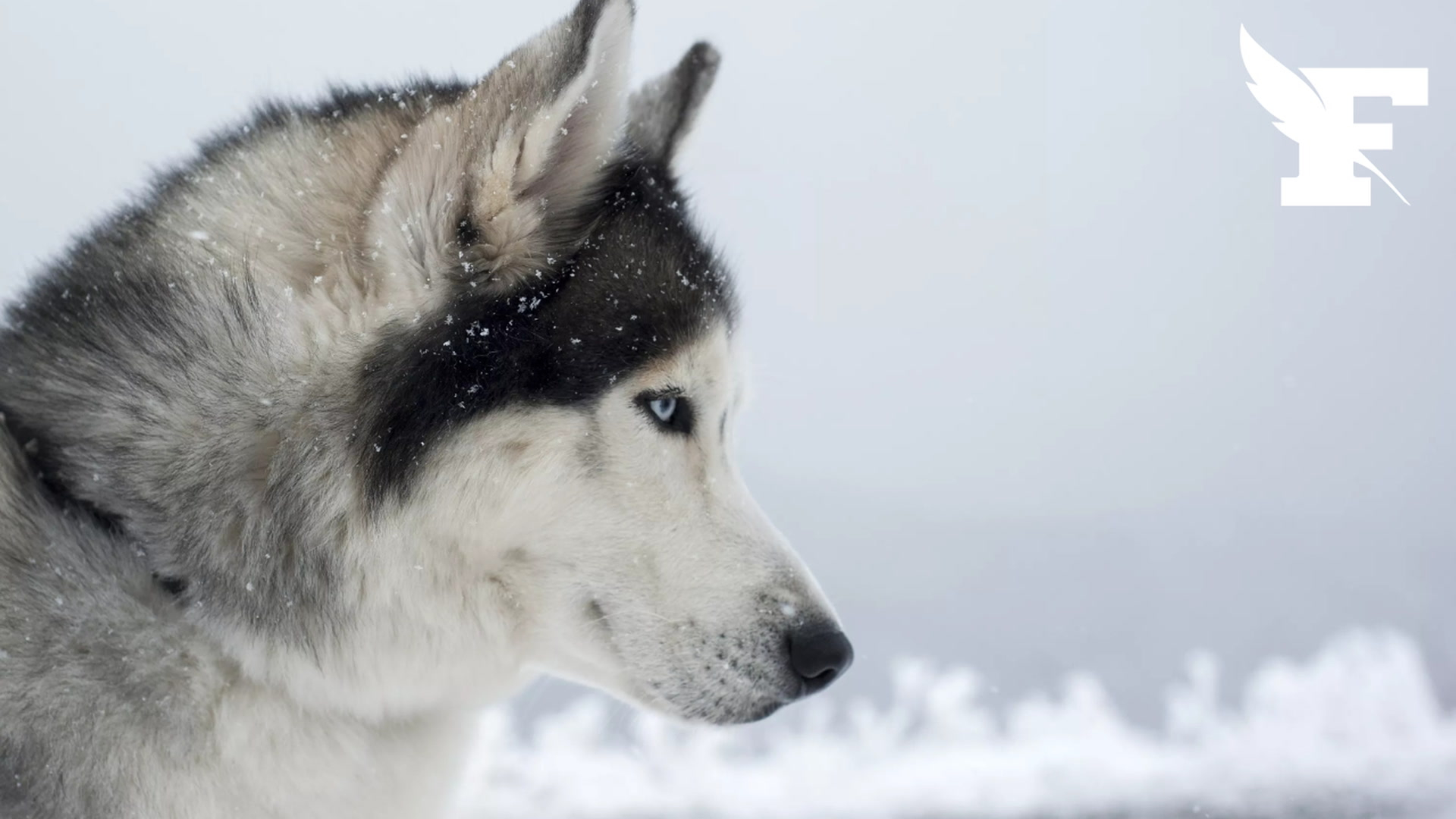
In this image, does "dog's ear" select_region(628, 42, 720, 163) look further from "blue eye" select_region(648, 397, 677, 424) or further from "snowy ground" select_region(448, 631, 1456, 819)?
"snowy ground" select_region(448, 631, 1456, 819)

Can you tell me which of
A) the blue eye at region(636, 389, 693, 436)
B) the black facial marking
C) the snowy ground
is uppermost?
the black facial marking

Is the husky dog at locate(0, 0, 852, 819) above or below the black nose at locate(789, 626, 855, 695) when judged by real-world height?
above

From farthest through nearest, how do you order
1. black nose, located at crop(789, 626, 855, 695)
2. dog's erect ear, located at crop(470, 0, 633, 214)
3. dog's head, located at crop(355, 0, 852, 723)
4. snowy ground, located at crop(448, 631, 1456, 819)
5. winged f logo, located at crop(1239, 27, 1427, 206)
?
winged f logo, located at crop(1239, 27, 1427, 206)
snowy ground, located at crop(448, 631, 1456, 819)
black nose, located at crop(789, 626, 855, 695)
dog's head, located at crop(355, 0, 852, 723)
dog's erect ear, located at crop(470, 0, 633, 214)

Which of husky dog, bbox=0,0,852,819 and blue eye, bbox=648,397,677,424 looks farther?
blue eye, bbox=648,397,677,424

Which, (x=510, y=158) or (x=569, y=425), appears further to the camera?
(x=569, y=425)

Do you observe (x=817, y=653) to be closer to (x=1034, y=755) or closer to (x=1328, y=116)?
(x=1034, y=755)

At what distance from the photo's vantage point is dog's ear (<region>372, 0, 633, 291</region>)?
4.46 feet

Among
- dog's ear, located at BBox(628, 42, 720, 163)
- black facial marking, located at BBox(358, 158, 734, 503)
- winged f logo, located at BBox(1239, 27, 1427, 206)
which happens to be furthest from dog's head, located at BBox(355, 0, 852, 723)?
winged f logo, located at BBox(1239, 27, 1427, 206)

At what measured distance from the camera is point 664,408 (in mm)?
1585

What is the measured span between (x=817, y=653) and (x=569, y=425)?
1.57 feet

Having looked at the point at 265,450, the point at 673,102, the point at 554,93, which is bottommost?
the point at 265,450

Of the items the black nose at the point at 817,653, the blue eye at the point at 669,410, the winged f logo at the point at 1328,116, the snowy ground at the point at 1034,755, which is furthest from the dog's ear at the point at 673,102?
the winged f logo at the point at 1328,116

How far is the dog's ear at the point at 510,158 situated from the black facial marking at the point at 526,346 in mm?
A: 45

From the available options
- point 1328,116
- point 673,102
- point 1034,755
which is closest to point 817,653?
point 673,102
